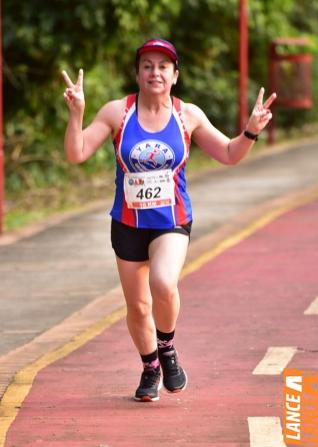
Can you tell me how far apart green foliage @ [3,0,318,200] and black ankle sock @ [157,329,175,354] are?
1114 cm

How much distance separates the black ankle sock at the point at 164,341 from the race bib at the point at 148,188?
0.68m

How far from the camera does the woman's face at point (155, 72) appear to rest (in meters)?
8.05

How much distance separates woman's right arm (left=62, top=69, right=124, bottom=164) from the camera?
7898 mm

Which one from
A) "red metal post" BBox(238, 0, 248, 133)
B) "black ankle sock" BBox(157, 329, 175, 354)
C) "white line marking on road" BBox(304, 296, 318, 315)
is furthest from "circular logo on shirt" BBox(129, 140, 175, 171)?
"red metal post" BBox(238, 0, 248, 133)

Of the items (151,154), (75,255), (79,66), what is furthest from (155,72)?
(79,66)

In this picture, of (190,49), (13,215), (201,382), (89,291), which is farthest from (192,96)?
(201,382)

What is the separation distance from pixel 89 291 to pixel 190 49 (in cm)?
1620

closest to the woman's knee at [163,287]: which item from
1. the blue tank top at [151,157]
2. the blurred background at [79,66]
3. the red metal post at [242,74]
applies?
the blue tank top at [151,157]

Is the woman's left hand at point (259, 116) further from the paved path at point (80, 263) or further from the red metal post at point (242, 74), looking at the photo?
the red metal post at point (242, 74)

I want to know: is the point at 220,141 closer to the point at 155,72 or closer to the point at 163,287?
the point at 155,72

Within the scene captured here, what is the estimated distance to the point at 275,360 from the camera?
9.31m

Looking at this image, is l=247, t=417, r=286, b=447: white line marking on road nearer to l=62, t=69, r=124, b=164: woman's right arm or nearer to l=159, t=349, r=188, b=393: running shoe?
l=159, t=349, r=188, b=393: running shoe

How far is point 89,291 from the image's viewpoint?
1234 centimetres

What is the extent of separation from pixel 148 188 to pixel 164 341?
2.69ft
